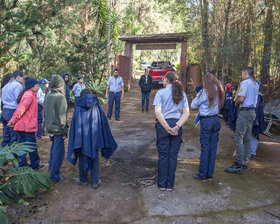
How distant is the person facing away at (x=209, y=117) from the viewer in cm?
441

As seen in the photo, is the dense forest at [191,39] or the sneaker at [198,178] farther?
the dense forest at [191,39]

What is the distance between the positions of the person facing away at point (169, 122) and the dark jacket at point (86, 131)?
3.22 feet

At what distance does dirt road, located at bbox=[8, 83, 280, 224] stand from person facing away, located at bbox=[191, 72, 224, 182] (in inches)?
15.7

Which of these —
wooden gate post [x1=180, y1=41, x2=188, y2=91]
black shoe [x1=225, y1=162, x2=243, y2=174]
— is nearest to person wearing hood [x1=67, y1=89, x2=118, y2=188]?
black shoe [x1=225, y1=162, x2=243, y2=174]

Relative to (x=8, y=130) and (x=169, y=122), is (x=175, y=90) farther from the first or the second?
(x=8, y=130)

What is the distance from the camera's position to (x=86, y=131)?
13.7ft

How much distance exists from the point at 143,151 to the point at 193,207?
108 inches

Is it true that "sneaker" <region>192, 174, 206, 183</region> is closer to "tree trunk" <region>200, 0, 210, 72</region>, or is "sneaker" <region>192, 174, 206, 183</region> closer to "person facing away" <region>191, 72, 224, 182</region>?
"person facing away" <region>191, 72, 224, 182</region>

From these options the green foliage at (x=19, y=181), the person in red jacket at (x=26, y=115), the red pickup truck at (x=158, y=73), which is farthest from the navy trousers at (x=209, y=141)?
the red pickup truck at (x=158, y=73)

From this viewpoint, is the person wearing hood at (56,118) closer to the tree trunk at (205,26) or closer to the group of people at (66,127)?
the group of people at (66,127)

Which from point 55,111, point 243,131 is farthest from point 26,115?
point 243,131

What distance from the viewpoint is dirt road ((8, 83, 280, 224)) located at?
3.47 metres

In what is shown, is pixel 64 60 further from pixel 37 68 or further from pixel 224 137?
pixel 224 137

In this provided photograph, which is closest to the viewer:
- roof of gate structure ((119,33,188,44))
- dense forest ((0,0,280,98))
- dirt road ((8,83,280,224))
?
dirt road ((8,83,280,224))
